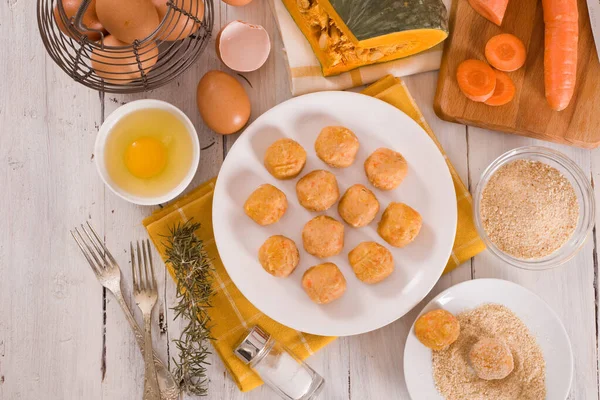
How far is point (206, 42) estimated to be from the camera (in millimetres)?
1739

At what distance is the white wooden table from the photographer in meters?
1.79

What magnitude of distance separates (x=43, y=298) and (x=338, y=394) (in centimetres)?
102

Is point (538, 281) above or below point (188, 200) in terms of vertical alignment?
below

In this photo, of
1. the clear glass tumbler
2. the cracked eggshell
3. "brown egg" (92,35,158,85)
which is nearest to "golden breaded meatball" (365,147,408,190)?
the cracked eggshell

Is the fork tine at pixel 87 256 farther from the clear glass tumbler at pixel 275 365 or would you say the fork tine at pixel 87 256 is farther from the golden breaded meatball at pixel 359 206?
the golden breaded meatball at pixel 359 206

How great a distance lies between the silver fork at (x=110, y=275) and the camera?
1.73 meters

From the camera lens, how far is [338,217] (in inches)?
68.4

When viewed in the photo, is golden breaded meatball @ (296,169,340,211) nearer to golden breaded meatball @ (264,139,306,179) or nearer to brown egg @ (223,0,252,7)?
golden breaded meatball @ (264,139,306,179)

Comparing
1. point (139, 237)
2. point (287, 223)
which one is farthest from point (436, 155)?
point (139, 237)

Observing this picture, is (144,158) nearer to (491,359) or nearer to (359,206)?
(359,206)

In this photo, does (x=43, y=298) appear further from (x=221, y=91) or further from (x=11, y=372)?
(x=221, y=91)

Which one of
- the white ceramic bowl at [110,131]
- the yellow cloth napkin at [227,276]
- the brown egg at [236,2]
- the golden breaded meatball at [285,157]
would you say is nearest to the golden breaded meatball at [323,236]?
the golden breaded meatball at [285,157]

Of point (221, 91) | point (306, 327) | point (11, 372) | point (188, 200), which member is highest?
point (221, 91)

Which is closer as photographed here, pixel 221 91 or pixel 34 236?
pixel 221 91
